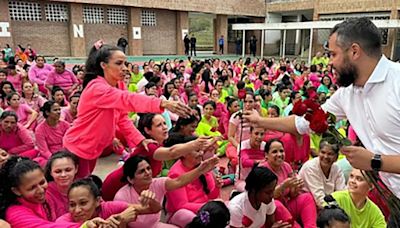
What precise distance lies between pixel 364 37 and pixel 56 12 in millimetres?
16746

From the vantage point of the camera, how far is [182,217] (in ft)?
8.39

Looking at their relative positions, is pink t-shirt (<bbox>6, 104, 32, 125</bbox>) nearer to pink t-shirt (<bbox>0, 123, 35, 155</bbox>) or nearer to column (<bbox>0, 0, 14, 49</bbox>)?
pink t-shirt (<bbox>0, 123, 35, 155</bbox>)

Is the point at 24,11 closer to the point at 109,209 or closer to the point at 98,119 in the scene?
the point at 98,119

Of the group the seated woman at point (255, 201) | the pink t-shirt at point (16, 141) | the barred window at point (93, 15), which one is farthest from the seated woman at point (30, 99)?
the barred window at point (93, 15)

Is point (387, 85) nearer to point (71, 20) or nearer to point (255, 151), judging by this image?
point (255, 151)

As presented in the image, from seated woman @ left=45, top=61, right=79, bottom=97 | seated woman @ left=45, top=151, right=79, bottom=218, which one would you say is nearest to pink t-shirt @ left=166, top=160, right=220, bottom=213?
seated woman @ left=45, top=151, right=79, bottom=218

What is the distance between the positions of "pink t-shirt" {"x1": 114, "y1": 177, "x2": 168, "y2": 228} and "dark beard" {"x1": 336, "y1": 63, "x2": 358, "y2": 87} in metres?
1.34

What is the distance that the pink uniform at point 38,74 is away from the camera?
6.96 m

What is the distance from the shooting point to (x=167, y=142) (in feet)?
10.5

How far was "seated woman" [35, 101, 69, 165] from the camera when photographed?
383cm

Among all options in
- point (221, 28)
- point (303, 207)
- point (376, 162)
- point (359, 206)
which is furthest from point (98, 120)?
point (221, 28)

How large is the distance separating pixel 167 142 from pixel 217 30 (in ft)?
63.1

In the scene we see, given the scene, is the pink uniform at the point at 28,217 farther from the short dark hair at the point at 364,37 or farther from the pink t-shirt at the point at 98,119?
the short dark hair at the point at 364,37

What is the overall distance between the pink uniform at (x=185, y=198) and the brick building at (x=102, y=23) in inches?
582
